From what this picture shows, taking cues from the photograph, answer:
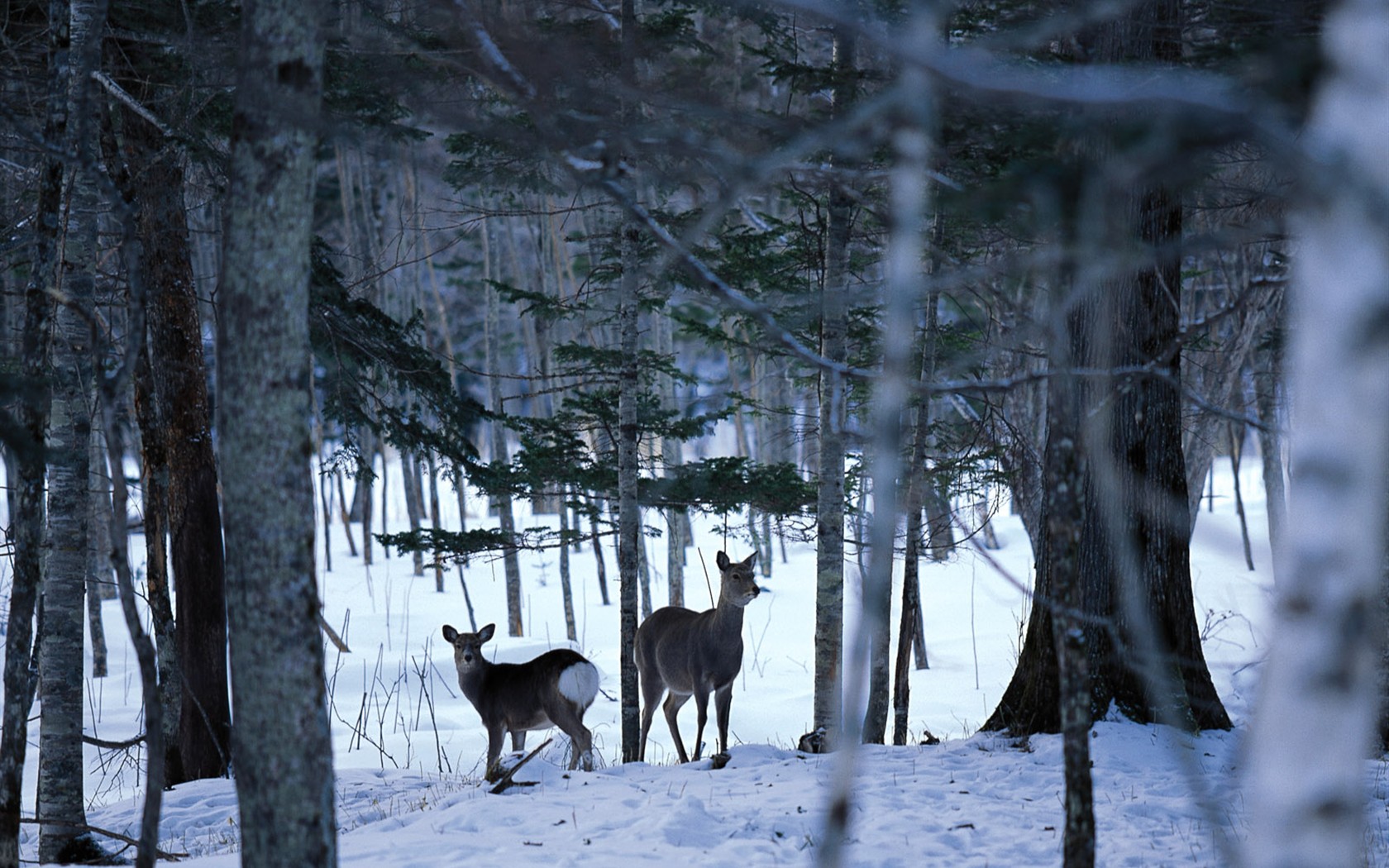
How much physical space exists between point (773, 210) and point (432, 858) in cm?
2459

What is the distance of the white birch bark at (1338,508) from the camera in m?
1.48

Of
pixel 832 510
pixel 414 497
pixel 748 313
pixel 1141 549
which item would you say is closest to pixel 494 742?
pixel 832 510

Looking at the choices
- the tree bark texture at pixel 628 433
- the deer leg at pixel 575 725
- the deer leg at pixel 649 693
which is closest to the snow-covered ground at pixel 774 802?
the deer leg at pixel 575 725

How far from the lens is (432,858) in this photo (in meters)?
5.39

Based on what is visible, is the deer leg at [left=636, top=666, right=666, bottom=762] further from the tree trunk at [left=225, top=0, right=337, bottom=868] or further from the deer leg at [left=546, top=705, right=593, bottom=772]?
the tree trunk at [left=225, top=0, right=337, bottom=868]

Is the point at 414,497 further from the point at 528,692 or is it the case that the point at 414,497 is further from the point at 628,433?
the point at 628,433

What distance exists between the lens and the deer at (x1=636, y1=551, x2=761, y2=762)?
9.48m

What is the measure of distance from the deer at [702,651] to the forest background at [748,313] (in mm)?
458

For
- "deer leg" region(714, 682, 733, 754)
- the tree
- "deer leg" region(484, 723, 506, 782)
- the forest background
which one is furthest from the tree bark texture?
the tree

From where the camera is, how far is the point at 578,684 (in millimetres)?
9023

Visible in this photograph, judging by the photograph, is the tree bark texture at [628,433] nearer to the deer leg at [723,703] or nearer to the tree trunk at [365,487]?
the deer leg at [723,703]

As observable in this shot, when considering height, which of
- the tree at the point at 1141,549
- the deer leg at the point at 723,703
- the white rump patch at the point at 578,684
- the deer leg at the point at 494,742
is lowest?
the deer leg at the point at 494,742

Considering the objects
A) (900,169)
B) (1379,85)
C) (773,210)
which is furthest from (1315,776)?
(773,210)

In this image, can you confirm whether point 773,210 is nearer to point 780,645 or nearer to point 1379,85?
point 780,645
